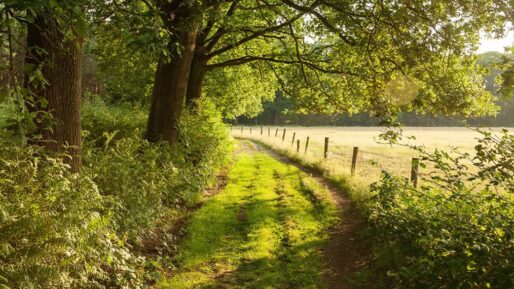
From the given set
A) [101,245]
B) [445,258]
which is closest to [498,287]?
[445,258]

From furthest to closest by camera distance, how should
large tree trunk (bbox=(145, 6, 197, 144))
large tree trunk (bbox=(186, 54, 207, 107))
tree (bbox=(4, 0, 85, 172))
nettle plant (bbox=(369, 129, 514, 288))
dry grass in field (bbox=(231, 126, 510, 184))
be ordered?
dry grass in field (bbox=(231, 126, 510, 184))
large tree trunk (bbox=(186, 54, 207, 107))
large tree trunk (bbox=(145, 6, 197, 144))
tree (bbox=(4, 0, 85, 172))
nettle plant (bbox=(369, 129, 514, 288))

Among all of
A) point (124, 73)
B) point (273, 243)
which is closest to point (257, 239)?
point (273, 243)

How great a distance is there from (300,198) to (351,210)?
7.03 feet

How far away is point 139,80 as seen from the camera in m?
24.6

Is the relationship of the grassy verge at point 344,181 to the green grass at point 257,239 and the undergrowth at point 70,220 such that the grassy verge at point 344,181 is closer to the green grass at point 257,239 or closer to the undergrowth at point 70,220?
the green grass at point 257,239

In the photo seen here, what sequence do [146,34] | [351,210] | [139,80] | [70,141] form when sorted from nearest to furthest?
[146,34]
[70,141]
[351,210]
[139,80]

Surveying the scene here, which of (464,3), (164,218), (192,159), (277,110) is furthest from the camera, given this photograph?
(277,110)

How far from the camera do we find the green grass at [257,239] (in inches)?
294

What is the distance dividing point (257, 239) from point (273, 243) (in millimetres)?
376

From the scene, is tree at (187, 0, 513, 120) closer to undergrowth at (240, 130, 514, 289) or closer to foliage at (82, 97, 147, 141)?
undergrowth at (240, 130, 514, 289)

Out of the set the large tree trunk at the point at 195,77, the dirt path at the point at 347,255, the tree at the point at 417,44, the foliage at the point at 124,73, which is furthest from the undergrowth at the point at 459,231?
the foliage at the point at 124,73

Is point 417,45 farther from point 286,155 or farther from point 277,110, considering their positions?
point 277,110

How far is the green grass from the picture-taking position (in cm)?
747

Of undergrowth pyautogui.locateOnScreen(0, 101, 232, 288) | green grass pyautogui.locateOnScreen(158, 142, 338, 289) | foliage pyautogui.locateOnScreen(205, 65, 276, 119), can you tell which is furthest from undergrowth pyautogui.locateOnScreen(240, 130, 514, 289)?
foliage pyautogui.locateOnScreen(205, 65, 276, 119)
